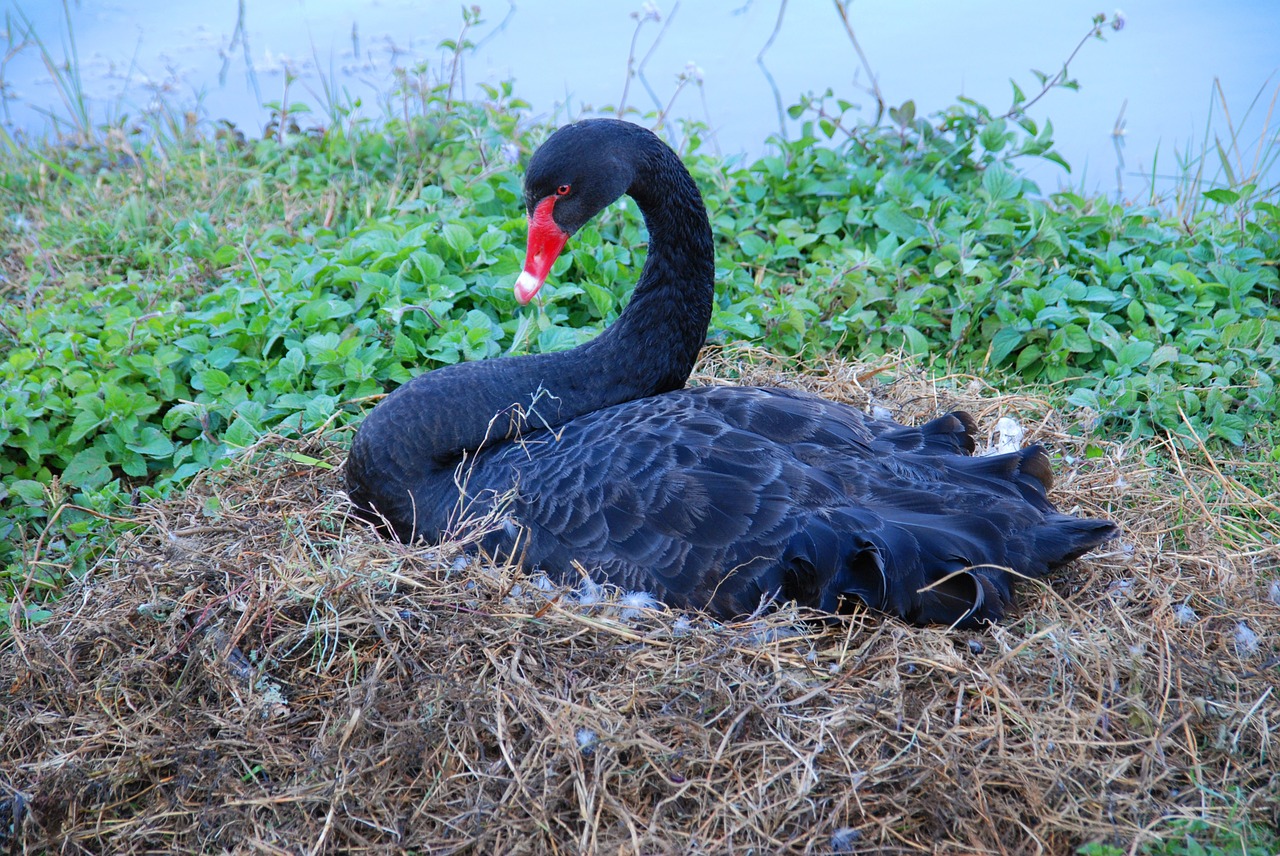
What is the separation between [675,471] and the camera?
2.81 meters

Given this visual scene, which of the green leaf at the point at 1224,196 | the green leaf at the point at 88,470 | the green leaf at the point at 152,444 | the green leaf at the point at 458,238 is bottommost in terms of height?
the green leaf at the point at 88,470

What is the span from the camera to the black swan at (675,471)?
2689mm

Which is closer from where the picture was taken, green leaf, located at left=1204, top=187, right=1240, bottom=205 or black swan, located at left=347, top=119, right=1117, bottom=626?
black swan, located at left=347, top=119, right=1117, bottom=626

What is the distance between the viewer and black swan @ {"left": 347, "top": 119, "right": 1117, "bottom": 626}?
269 centimetres

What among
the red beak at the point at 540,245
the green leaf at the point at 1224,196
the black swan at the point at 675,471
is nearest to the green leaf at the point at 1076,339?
the green leaf at the point at 1224,196

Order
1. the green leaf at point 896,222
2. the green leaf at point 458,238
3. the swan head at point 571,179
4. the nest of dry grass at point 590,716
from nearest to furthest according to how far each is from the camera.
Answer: the nest of dry grass at point 590,716 → the swan head at point 571,179 → the green leaf at point 458,238 → the green leaf at point 896,222

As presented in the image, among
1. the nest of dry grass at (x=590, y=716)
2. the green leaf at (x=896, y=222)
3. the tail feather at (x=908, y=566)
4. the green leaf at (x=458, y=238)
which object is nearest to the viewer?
the nest of dry grass at (x=590, y=716)

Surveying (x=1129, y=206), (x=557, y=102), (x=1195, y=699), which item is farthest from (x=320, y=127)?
(x=1195, y=699)

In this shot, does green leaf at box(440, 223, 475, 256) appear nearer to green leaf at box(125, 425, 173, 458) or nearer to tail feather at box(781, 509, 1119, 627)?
green leaf at box(125, 425, 173, 458)

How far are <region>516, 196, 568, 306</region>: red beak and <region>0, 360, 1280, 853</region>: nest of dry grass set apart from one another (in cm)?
87

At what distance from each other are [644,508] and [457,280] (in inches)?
76.5

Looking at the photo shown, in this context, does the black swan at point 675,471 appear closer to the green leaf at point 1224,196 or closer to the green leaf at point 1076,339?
the green leaf at point 1076,339

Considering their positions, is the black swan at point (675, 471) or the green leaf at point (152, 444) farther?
the green leaf at point (152, 444)

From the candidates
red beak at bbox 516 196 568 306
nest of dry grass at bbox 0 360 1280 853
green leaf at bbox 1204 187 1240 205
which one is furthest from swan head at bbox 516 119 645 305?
green leaf at bbox 1204 187 1240 205
